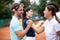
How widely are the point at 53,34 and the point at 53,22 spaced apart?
11 cm

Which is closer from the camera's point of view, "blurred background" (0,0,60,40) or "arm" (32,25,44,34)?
"arm" (32,25,44,34)

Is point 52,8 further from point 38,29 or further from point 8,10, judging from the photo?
point 8,10

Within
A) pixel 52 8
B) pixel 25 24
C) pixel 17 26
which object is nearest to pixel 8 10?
pixel 25 24

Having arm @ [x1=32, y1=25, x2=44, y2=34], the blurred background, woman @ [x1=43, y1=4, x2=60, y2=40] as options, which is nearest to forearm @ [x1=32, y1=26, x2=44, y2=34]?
arm @ [x1=32, y1=25, x2=44, y2=34]

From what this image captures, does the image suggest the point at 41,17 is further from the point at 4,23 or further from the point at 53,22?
the point at 53,22

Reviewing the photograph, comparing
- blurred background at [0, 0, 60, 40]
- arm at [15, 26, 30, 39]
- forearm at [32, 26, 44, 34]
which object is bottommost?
arm at [15, 26, 30, 39]

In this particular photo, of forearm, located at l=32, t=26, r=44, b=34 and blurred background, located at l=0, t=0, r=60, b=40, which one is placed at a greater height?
blurred background, located at l=0, t=0, r=60, b=40

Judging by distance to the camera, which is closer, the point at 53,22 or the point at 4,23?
the point at 53,22

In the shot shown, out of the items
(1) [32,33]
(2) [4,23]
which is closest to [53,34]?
(1) [32,33]

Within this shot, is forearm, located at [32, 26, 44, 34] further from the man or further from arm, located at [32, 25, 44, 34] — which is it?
the man

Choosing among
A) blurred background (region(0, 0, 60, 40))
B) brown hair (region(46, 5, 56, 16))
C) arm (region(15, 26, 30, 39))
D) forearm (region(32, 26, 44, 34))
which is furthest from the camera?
blurred background (region(0, 0, 60, 40))

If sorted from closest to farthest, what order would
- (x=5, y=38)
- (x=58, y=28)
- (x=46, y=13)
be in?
(x=58, y=28) < (x=46, y=13) < (x=5, y=38)

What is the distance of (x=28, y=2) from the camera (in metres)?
4.32

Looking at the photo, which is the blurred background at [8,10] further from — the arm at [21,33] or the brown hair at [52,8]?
the arm at [21,33]
